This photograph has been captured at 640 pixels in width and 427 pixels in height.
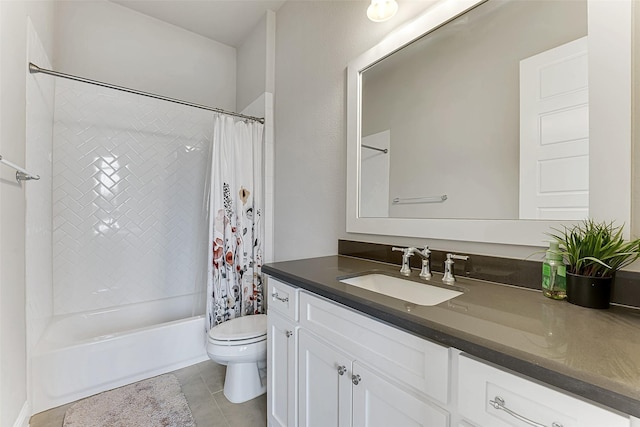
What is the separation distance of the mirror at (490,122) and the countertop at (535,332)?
262mm

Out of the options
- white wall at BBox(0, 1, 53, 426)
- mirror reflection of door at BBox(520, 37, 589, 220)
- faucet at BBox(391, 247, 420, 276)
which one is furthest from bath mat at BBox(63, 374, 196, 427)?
mirror reflection of door at BBox(520, 37, 589, 220)

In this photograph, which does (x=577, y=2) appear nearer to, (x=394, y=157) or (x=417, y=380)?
(x=394, y=157)

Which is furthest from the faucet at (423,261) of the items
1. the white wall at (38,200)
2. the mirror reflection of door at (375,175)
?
the white wall at (38,200)

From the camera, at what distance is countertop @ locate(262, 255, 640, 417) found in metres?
0.46

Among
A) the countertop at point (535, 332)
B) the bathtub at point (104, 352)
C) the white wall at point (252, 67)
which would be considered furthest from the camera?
the white wall at point (252, 67)

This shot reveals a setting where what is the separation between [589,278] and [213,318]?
210 cm

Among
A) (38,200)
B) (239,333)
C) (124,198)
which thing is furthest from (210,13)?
(239,333)

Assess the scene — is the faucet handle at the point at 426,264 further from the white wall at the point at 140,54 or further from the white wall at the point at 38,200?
the white wall at the point at 140,54

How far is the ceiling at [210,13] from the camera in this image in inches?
92.3

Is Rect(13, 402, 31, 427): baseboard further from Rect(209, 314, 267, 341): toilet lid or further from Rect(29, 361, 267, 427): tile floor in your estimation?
Rect(209, 314, 267, 341): toilet lid

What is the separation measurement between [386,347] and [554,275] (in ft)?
1.82

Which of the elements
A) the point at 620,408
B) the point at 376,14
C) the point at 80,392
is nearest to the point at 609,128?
the point at 620,408

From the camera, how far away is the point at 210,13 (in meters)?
Answer: 2.47

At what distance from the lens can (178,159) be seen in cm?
272
